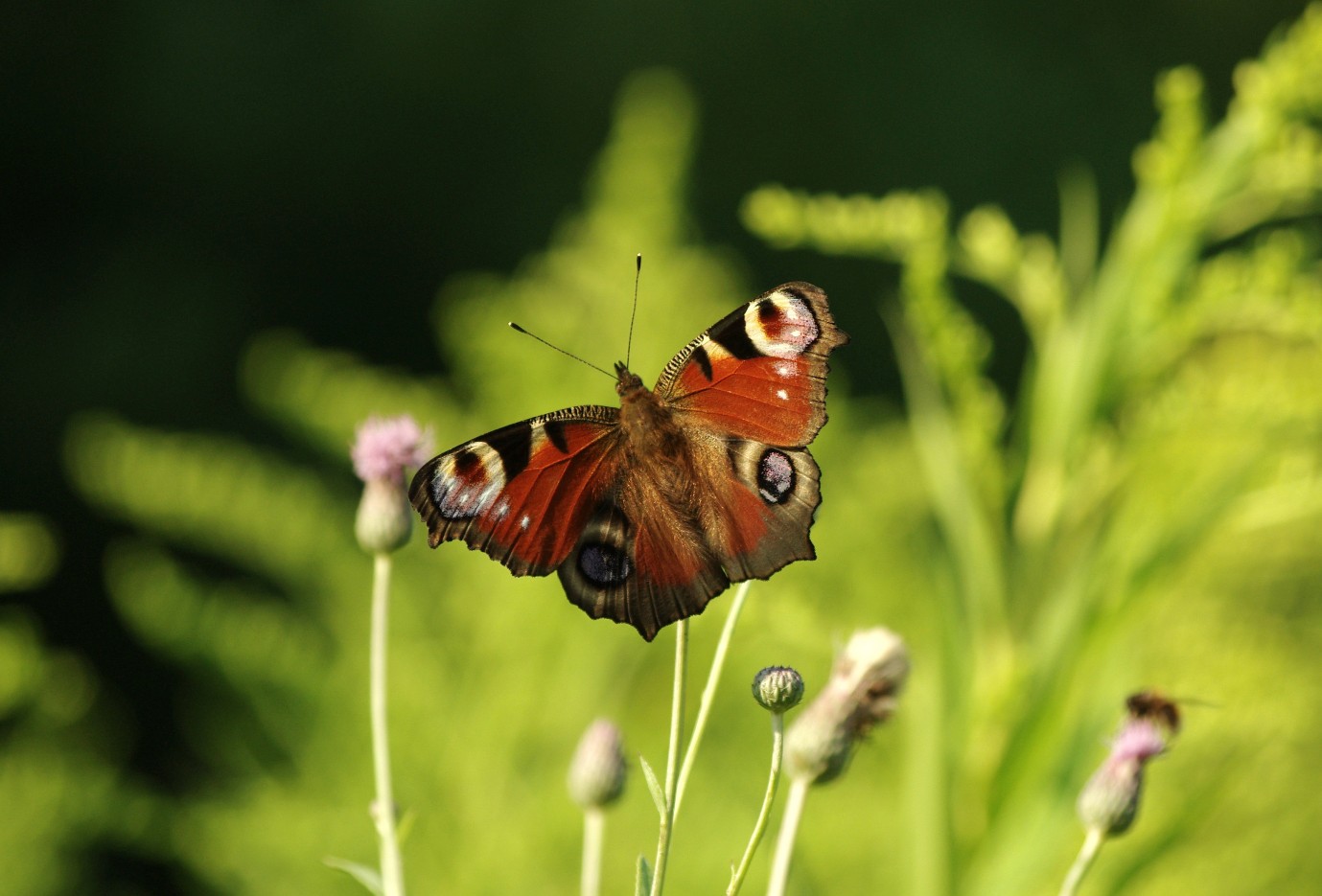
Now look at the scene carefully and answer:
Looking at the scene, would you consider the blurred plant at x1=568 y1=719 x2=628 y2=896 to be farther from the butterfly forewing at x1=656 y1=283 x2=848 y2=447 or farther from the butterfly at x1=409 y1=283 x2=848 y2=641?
the butterfly forewing at x1=656 y1=283 x2=848 y2=447

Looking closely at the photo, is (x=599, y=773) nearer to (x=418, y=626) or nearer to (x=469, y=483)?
(x=469, y=483)

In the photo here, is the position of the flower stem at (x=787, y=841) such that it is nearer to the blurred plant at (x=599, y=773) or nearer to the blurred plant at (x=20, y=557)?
the blurred plant at (x=599, y=773)

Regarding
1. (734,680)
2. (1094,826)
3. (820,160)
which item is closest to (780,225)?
(1094,826)

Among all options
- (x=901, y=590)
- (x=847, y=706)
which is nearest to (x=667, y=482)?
(x=847, y=706)

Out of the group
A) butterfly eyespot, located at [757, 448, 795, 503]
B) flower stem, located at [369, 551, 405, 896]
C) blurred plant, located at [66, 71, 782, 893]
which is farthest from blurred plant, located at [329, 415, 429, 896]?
blurred plant, located at [66, 71, 782, 893]

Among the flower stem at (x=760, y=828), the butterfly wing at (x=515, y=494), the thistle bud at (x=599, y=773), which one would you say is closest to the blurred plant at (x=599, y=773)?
the thistle bud at (x=599, y=773)

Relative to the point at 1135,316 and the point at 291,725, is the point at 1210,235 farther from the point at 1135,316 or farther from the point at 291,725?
the point at 291,725
